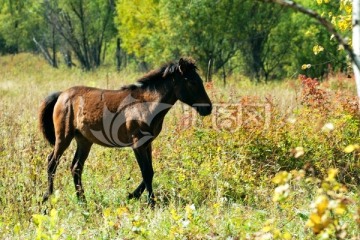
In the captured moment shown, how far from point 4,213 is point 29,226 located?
1.31 feet

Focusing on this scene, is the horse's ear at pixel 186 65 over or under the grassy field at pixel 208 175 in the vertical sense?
over

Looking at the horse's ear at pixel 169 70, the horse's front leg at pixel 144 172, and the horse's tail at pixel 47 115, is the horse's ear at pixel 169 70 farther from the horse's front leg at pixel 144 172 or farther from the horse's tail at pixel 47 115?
the horse's tail at pixel 47 115

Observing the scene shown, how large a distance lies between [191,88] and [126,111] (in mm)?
934

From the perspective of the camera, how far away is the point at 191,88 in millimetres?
6938

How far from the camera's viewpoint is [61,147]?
703cm

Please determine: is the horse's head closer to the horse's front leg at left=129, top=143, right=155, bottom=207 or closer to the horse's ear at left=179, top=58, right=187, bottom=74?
the horse's ear at left=179, top=58, right=187, bottom=74

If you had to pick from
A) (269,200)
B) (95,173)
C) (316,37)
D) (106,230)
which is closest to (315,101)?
(269,200)

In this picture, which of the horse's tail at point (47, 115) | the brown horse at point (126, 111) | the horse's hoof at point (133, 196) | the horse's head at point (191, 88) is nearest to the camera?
the horse's hoof at point (133, 196)

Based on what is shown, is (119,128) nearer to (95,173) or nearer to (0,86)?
(95,173)

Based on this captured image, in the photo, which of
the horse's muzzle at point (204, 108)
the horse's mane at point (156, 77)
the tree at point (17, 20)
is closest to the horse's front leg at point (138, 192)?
the horse's muzzle at point (204, 108)

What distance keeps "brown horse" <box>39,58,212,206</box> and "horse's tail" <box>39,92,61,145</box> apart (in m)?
0.21

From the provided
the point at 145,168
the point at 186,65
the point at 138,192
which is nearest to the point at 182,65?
the point at 186,65

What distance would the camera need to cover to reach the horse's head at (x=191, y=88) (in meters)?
6.94

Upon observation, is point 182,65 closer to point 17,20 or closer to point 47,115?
point 47,115
